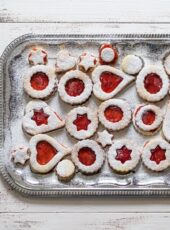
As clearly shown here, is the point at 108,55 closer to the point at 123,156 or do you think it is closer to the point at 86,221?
the point at 123,156

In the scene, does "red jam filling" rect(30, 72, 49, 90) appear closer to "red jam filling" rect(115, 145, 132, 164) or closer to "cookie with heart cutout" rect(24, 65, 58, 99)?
"cookie with heart cutout" rect(24, 65, 58, 99)

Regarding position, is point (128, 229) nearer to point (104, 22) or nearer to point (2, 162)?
point (2, 162)

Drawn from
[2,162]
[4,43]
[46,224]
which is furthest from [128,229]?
[4,43]

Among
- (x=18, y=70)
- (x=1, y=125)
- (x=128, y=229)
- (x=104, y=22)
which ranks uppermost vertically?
(x=104, y=22)

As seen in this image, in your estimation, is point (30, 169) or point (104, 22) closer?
point (30, 169)

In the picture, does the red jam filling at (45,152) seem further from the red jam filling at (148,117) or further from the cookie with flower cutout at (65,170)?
the red jam filling at (148,117)
